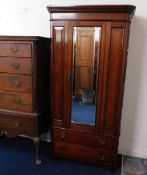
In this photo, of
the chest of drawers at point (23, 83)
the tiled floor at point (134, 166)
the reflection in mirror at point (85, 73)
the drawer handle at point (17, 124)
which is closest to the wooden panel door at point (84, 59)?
the reflection in mirror at point (85, 73)

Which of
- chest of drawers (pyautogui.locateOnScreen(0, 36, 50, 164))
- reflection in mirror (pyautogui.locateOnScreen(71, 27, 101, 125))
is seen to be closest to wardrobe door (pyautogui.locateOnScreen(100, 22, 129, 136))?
reflection in mirror (pyautogui.locateOnScreen(71, 27, 101, 125))

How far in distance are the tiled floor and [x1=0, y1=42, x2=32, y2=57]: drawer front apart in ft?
5.44

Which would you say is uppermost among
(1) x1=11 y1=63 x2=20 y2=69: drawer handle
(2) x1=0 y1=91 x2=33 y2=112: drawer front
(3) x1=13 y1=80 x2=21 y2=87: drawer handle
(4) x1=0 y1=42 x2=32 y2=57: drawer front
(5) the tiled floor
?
(4) x1=0 y1=42 x2=32 y2=57: drawer front

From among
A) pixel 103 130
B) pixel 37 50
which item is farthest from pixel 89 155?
pixel 37 50

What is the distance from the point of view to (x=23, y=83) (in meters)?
1.99

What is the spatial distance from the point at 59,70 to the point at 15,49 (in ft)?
1.61

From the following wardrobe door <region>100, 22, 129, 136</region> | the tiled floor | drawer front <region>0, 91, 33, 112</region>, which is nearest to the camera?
wardrobe door <region>100, 22, 129, 136</region>

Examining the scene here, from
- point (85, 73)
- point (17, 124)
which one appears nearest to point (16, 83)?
point (17, 124)

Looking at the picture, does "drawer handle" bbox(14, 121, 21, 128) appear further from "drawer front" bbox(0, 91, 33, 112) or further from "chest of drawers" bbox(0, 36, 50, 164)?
"drawer front" bbox(0, 91, 33, 112)

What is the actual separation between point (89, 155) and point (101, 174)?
23 cm

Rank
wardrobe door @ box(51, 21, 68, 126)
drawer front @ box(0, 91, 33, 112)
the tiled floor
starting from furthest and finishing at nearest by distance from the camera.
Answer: the tiled floor < drawer front @ box(0, 91, 33, 112) < wardrobe door @ box(51, 21, 68, 126)

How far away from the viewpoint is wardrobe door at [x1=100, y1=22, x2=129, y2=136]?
5.80 feet

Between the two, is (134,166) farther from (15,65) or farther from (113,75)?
(15,65)

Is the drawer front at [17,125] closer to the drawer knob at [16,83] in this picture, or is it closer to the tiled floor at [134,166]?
the drawer knob at [16,83]
